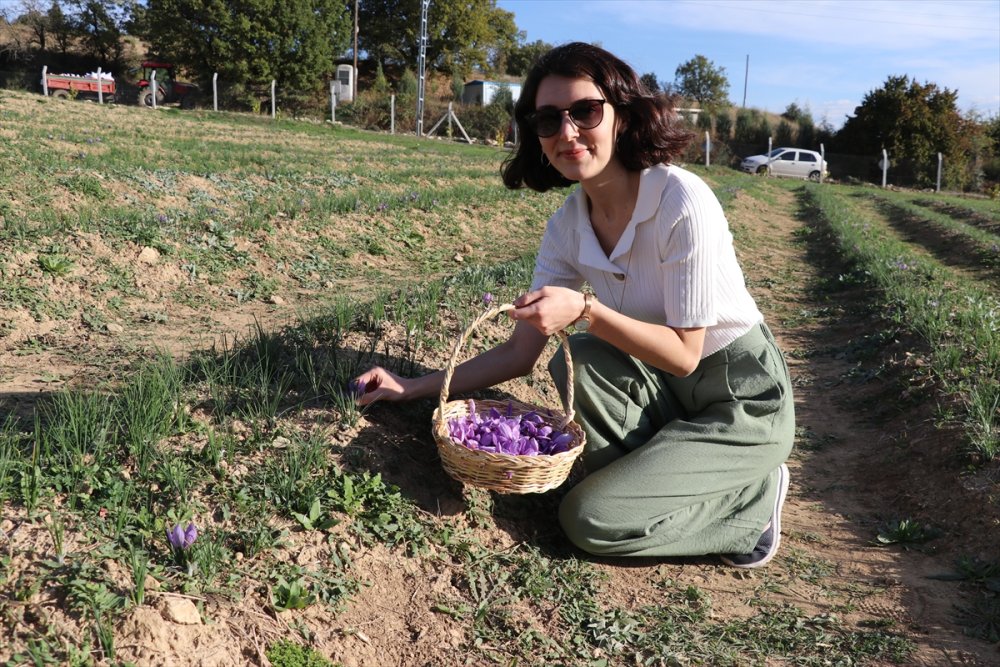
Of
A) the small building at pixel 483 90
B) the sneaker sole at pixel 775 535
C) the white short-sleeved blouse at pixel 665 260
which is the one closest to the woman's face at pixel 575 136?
the white short-sleeved blouse at pixel 665 260

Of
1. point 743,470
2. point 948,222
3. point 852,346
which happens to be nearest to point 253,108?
point 948,222

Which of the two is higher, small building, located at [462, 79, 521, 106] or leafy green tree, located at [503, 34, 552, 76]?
leafy green tree, located at [503, 34, 552, 76]

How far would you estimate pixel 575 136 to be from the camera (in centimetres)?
262

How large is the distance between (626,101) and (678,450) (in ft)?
3.90

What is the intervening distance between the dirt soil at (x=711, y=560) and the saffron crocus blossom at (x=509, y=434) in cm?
27

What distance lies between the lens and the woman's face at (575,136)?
262 centimetres

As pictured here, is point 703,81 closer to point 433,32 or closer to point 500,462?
point 433,32

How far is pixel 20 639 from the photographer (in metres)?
1.87

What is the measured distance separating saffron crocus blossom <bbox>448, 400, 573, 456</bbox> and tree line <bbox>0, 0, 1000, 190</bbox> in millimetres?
34737

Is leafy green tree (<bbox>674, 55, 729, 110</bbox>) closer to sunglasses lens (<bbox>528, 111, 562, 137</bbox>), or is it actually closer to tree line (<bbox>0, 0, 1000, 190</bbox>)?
tree line (<bbox>0, 0, 1000, 190</bbox>)

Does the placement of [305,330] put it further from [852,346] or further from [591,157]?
[852,346]

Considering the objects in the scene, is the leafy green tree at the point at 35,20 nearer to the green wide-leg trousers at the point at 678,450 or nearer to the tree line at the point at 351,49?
the tree line at the point at 351,49

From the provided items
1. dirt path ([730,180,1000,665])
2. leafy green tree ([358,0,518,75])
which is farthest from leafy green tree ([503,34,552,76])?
dirt path ([730,180,1000,665])

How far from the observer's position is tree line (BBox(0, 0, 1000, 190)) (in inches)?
1433
